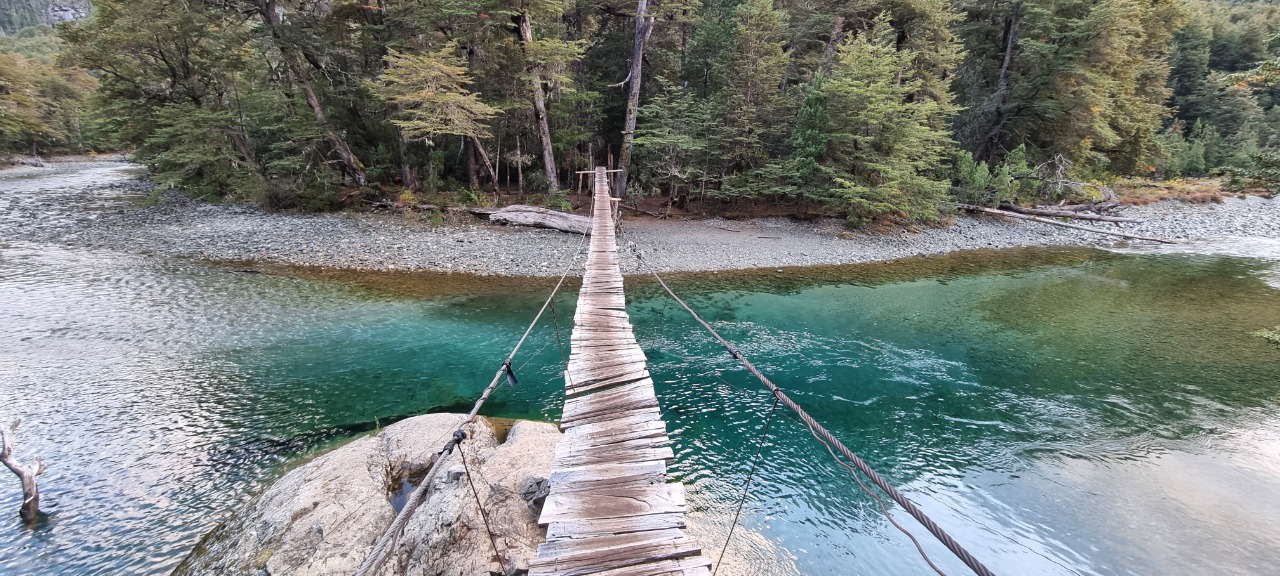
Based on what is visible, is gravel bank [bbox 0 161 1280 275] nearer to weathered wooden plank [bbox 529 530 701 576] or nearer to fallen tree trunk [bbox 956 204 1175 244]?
fallen tree trunk [bbox 956 204 1175 244]

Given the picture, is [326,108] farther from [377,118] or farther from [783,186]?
[783,186]

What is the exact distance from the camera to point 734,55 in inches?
617

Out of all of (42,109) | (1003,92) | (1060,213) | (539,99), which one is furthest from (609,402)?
(42,109)

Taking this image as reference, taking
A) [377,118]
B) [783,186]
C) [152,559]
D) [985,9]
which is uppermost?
[985,9]

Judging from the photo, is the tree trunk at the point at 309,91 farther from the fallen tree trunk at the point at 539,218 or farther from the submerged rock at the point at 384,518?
the submerged rock at the point at 384,518

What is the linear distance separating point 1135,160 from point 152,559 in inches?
1270

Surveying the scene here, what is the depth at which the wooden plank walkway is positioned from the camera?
271 centimetres

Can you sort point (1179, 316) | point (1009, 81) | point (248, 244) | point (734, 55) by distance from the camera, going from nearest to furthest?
point (1179, 316)
point (248, 244)
point (734, 55)
point (1009, 81)

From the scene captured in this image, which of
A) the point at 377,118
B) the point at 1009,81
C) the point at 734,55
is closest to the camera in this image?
the point at 734,55

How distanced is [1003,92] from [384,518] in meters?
23.8

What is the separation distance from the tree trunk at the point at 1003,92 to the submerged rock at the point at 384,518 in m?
22.5

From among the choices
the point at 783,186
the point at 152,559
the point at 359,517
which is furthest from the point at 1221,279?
the point at 152,559

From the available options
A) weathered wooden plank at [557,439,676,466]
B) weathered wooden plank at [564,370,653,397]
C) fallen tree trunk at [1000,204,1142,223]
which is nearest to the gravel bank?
fallen tree trunk at [1000,204,1142,223]

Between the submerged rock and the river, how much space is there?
0.93 metres
